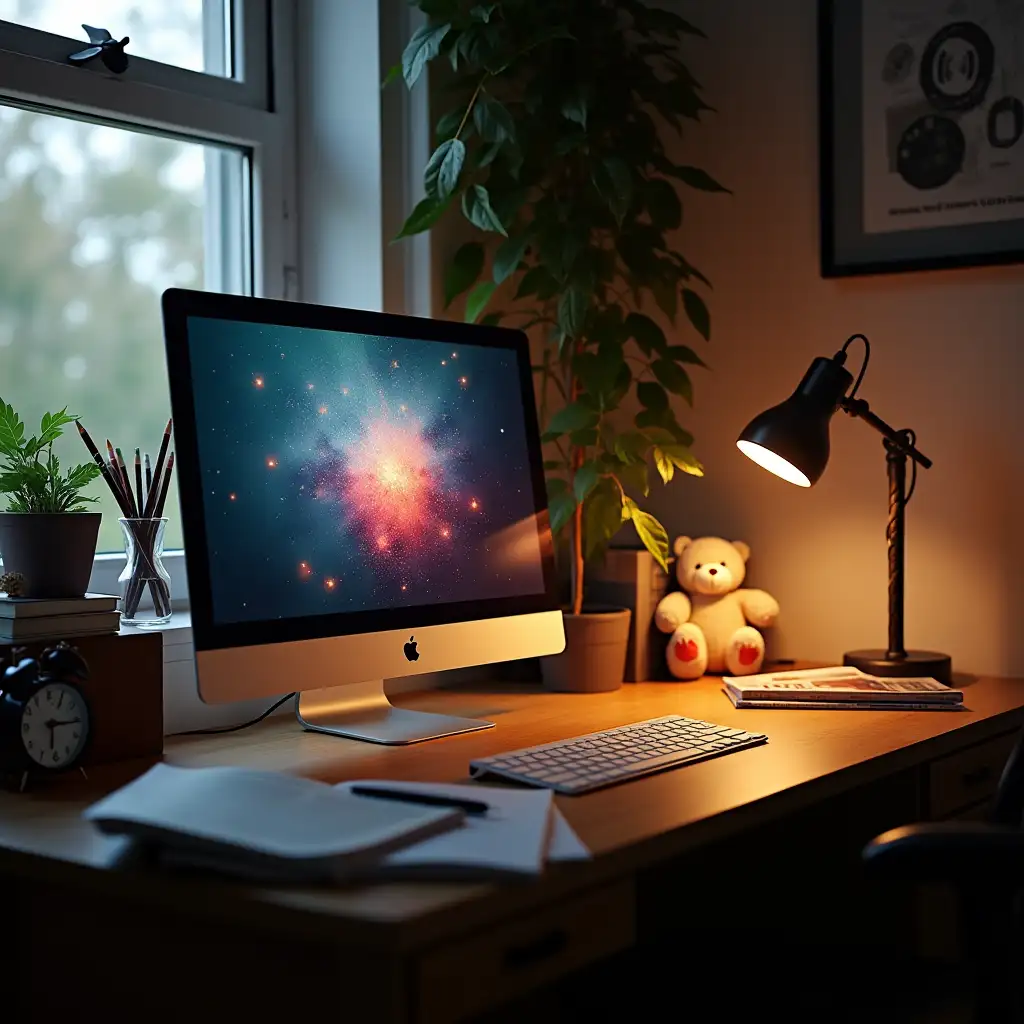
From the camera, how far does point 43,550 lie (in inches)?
60.3

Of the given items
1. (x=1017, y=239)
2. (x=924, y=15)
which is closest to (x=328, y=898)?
(x=1017, y=239)

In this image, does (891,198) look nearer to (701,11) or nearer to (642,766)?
(701,11)

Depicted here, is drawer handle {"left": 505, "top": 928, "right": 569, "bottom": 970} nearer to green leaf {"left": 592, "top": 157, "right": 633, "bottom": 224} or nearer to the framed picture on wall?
green leaf {"left": 592, "top": 157, "right": 633, "bottom": 224}

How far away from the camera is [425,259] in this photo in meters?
2.15

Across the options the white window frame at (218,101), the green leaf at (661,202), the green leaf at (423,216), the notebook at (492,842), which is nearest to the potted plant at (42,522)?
the white window frame at (218,101)

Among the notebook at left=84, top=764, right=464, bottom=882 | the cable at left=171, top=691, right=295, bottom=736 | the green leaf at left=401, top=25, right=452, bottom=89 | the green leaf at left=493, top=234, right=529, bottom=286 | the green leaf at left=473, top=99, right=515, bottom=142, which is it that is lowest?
the cable at left=171, top=691, right=295, bottom=736

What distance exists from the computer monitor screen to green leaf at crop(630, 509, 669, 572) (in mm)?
235

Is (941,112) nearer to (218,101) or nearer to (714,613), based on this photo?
(714,613)

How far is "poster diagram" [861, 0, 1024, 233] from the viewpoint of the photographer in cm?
207

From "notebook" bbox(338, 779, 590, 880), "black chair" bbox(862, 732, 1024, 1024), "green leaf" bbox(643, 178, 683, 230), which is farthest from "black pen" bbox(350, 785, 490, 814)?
"green leaf" bbox(643, 178, 683, 230)

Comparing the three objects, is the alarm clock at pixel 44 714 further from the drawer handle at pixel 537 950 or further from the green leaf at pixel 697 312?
the green leaf at pixel 697 312

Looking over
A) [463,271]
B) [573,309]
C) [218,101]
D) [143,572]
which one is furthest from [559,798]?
[218,101]

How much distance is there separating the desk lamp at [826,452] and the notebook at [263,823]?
0.92m

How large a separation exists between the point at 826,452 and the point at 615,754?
654mm
